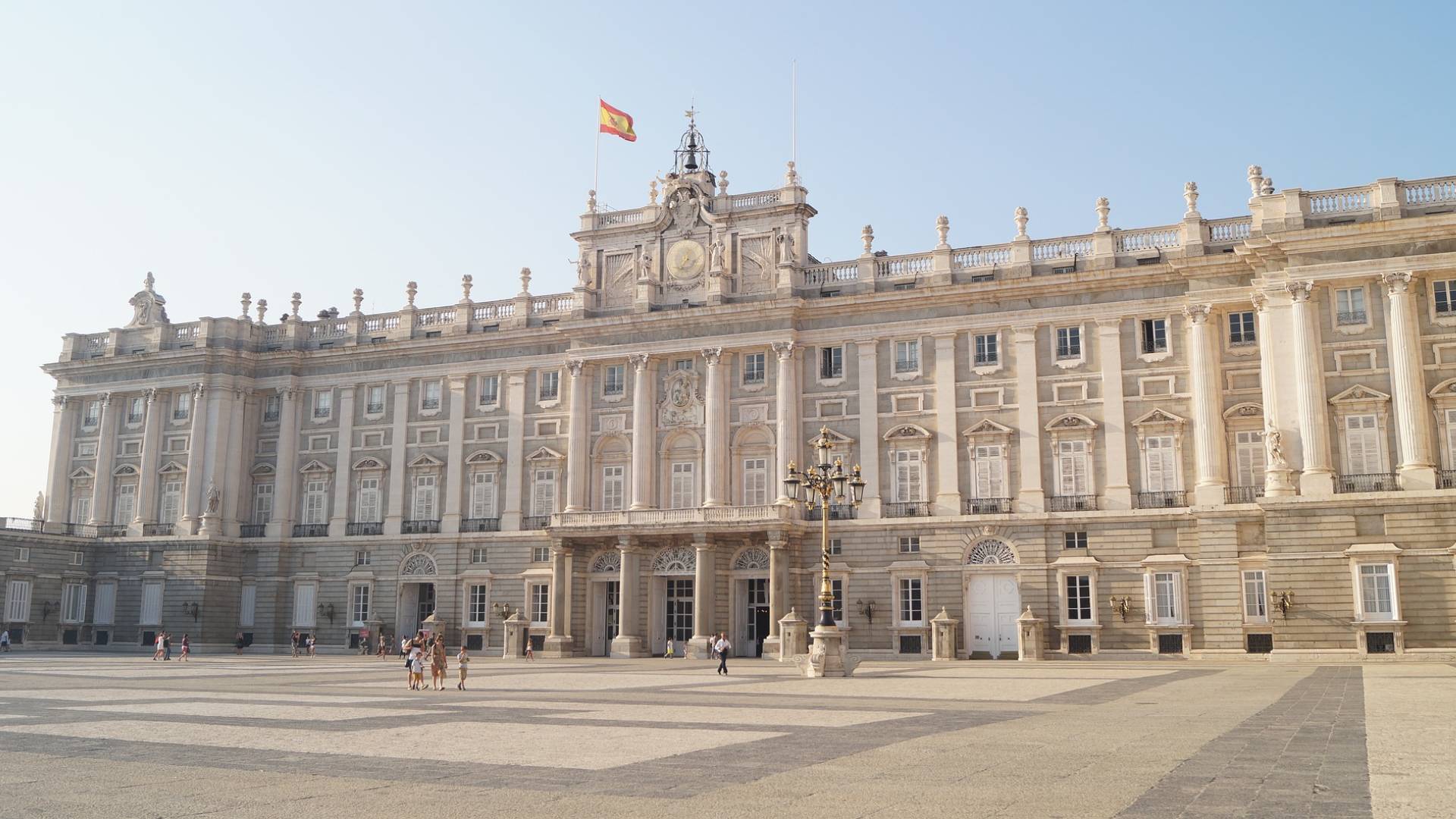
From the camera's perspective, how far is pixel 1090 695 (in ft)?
75.5

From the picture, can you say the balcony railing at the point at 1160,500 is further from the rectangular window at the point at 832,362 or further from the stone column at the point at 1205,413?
the rectangular window at the point at 832,362

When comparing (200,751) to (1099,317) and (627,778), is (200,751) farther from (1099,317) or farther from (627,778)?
(1099,317)

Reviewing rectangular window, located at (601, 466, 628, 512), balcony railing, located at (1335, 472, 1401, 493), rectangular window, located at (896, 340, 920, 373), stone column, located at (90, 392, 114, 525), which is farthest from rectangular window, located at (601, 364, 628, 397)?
balcony railing, located at (1335, 472, 1401, 493)

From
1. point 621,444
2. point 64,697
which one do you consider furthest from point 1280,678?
point 621,444

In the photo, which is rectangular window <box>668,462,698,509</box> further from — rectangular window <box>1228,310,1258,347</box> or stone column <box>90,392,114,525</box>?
stone column <box>90,392,114,525</box>

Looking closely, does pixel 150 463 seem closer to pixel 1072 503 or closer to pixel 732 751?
pixel 1072 503

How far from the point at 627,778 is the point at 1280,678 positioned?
73.5 ft

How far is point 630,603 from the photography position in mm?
49656

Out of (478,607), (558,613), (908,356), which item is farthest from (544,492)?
(908,356)

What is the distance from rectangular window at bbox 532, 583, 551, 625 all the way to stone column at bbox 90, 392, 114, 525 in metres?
22.0

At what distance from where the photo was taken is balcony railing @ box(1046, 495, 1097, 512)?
1797 inches

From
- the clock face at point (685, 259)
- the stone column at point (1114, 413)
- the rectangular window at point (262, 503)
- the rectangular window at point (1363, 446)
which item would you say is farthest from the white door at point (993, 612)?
the rectangular window at point (262, 503)

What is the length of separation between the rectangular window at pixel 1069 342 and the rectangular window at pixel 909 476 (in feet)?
21.3

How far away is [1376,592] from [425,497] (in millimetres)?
37664
